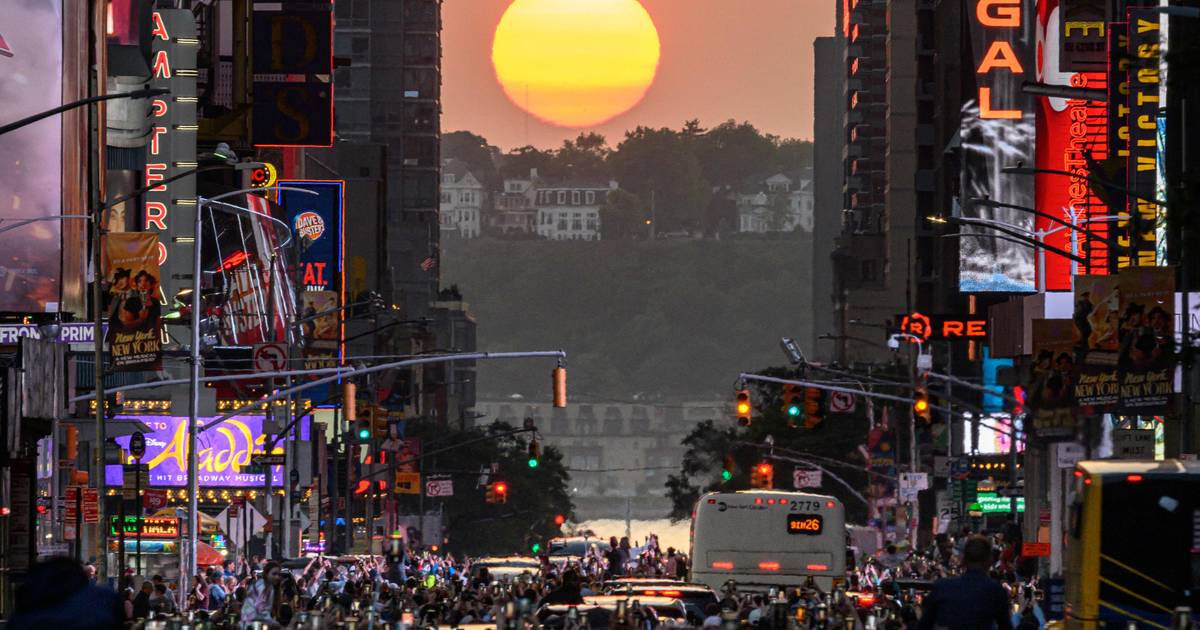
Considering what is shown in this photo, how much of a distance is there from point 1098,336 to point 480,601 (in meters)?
16.2

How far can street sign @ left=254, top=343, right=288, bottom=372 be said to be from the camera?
61.4m

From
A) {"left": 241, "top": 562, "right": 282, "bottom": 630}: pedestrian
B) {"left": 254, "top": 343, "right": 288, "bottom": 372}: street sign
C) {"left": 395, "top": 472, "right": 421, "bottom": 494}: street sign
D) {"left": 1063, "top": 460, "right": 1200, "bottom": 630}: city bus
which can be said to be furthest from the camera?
{"left": 395, "top": 472, "right": 421, "bottom": 494}: street sign

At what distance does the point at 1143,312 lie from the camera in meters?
42.2

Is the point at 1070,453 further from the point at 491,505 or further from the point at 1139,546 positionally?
the point at 491,505

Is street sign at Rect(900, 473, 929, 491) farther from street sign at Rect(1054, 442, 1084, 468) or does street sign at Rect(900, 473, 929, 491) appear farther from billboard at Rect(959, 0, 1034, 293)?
street sign at Rect(1054, 442, 1084, 468)

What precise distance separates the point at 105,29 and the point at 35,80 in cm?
505

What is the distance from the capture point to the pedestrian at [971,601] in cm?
1722

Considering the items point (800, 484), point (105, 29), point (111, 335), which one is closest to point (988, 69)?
point (800, 484)

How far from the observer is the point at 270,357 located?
6175 centimetres

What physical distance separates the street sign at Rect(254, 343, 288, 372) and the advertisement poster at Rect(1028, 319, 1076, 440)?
64.1ft

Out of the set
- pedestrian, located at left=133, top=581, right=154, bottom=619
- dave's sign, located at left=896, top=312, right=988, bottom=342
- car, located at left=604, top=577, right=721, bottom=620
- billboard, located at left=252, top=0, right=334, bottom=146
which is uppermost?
billboard, located at left=252, top=0, right=334, bottom=146

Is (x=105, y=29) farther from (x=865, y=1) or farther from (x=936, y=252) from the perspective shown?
(x=865, y=1)

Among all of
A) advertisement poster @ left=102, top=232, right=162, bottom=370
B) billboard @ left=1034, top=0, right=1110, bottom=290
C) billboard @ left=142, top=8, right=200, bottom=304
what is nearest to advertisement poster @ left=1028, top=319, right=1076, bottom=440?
advertisement poster @ left=102, top=232, right=162, bottom=370

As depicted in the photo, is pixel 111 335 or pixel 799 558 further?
pixel 799 558
